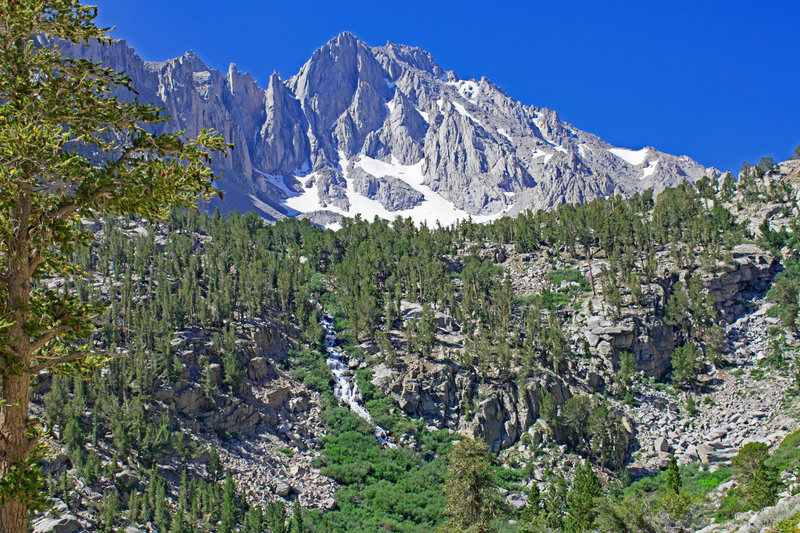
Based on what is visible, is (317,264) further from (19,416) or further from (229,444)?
(19,416)

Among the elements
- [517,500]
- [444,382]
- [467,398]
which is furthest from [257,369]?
[517,500]

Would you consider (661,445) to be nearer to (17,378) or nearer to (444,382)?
(444,382)

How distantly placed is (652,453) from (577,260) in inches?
1921

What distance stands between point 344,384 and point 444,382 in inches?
566

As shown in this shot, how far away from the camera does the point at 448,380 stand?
72625 mm

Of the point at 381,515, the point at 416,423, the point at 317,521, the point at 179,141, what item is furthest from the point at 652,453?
the point at 179,141

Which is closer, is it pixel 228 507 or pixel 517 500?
pixel 228 507

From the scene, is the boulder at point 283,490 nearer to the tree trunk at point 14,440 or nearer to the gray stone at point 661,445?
the gray stone at point 661,445

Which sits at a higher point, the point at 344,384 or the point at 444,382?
the point at 444,382

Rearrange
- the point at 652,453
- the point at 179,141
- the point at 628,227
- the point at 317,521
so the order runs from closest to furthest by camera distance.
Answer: the point at 179,141 < the point at 317,521 < the point at 652,453 < the point at 628,227

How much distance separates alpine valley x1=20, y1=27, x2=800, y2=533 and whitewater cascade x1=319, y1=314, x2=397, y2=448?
28 cm

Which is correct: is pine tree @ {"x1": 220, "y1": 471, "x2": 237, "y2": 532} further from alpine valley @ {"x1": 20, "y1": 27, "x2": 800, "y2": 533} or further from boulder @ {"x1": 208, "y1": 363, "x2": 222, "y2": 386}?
boulder @ {"x1": 208, "y1": 363, "x2": 222, "y2": 386}

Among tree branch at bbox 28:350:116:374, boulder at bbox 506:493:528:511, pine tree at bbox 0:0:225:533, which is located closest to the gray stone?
boulder at bbox 506:493:528:511

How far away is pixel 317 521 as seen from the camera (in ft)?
154
